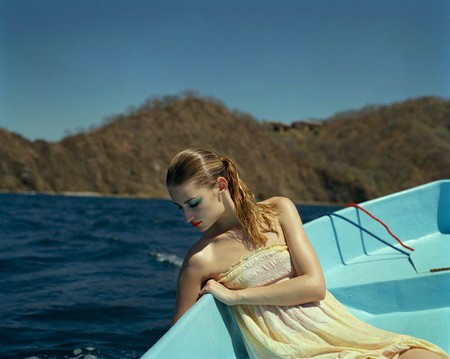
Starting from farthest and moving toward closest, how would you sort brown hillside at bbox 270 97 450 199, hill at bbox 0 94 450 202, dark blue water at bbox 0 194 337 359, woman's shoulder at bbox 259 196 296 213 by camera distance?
brown hillside at bbox 270 97 450 199 < hill at bbox 0 94 450 202 < dark blue water at bbox 0 194 337 359 < woman's shoulder at bbox 259 196 296 213

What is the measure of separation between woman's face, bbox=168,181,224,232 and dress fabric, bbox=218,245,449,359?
192 mm

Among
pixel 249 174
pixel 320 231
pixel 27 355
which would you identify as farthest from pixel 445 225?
pixel 249 174

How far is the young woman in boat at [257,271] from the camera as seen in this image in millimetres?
1691

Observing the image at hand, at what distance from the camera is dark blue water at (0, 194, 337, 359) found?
11.1 ft

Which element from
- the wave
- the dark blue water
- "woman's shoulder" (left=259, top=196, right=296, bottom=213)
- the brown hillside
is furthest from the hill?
"woman's shoulder" (left=259, top=196, right=296, bottom=213)

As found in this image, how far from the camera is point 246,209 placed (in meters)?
1.82

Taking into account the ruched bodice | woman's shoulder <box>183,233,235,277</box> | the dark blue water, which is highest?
the dark blue water

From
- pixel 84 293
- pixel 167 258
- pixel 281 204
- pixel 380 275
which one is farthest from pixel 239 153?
pixel 281 204

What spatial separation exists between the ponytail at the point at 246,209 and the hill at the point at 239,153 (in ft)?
118

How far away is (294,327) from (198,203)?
522 mm

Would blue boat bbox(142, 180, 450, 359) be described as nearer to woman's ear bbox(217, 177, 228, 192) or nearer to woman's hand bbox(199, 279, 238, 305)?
woman's hand bbox(199, 279, 238, 305)

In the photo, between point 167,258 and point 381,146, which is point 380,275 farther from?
point 381,146

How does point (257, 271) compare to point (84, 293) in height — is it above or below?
below

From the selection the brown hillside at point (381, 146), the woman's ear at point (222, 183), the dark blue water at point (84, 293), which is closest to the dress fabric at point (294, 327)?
the woman's ear at point (222, 183)
